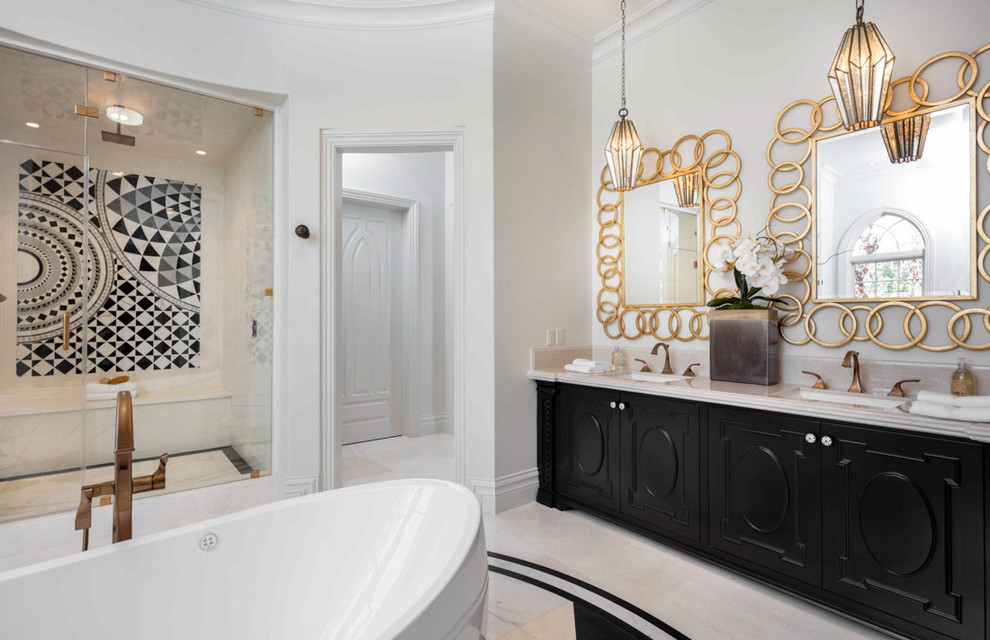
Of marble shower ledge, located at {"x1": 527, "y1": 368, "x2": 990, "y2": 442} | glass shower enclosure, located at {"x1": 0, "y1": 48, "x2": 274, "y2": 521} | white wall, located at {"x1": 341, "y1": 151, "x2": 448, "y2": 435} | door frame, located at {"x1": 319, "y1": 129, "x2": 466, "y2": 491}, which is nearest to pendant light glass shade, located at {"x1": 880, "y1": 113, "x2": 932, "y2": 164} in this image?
marble shower ledge, located at {"x1": 527, "y1": 368, "x2": 990, "y2": 442}

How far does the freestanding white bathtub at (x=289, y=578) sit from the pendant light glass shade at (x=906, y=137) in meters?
2.20

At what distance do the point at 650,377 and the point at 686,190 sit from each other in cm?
112

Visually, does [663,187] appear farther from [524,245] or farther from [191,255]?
[191,255]

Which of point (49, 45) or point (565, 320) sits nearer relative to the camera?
point (49, 45)

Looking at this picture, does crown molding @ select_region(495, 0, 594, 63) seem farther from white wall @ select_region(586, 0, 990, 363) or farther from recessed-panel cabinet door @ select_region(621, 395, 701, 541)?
recessed-panel cabinet door @ select_region(621, 395, 701, 541)

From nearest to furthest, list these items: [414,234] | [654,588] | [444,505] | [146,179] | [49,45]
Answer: [444,505], [654,588], [49,45], [146,179], [414,234]

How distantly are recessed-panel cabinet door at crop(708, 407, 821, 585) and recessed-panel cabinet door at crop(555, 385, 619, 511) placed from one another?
1.80 feet

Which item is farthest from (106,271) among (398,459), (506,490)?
(506,490)

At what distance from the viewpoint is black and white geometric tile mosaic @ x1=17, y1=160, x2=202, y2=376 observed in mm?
2465

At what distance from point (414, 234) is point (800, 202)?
315 centimetres

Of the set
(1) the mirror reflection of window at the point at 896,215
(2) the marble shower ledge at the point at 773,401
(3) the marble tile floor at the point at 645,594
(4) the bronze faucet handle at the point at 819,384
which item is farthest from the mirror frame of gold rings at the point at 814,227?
(3) the marble tile floor at the point at 645,594

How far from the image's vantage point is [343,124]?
285 centimetres

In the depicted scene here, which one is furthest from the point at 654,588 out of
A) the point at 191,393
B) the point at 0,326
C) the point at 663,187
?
the point at 0,326

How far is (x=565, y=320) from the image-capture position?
10.5 ft
